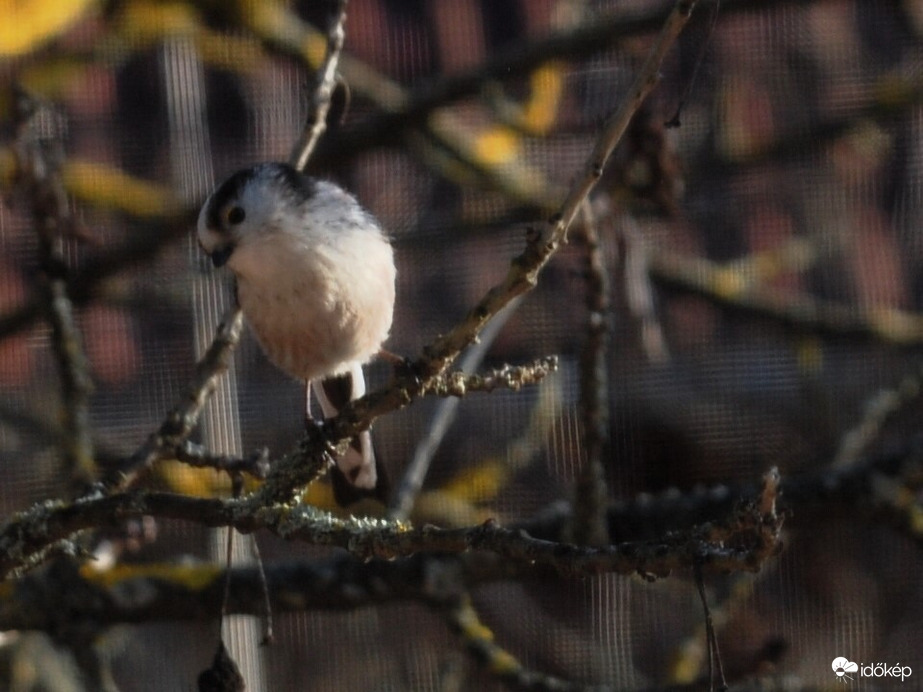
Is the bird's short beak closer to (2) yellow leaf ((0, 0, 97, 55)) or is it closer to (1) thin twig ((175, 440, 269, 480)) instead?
(1) thin twig ((175, 440, 269, 480))

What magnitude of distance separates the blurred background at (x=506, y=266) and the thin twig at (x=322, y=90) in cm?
85

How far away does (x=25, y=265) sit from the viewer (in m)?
3.23

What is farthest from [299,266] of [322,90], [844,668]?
[844,668]

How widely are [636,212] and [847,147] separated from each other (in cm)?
62

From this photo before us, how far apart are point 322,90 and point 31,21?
1.17m

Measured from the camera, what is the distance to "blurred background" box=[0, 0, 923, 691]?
3.05 metres

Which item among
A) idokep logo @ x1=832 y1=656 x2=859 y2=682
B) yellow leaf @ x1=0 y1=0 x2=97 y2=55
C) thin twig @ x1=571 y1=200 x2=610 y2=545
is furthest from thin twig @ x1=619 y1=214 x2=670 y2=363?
yellow leaf @ x1=0 y1=0 x2=97 y2=55

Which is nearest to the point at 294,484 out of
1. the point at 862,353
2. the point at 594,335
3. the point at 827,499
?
the point at 594,335

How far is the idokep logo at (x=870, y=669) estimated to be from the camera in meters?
2.77

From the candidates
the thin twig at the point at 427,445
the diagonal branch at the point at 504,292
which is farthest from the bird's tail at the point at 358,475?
the diagonal branch at the point at 504,292

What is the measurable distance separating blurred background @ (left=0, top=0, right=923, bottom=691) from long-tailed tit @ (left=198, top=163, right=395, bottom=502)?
64cm

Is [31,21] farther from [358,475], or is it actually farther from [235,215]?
[358,475]

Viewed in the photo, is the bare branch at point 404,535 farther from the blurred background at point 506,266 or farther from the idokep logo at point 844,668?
the idokep logo at point 844,668

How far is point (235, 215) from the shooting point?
2279 mm
